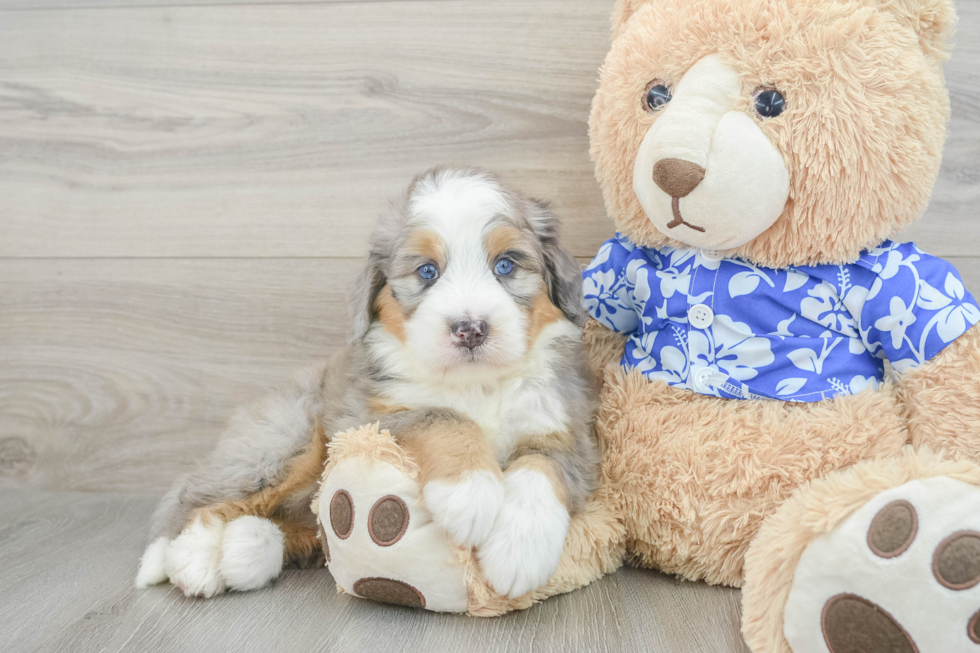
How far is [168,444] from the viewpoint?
8.00 ft

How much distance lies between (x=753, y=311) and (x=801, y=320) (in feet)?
0.35

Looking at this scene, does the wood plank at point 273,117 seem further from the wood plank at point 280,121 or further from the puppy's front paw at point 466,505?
the puppy's front paw at point 466,505

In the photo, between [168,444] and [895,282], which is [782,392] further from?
[168,444]

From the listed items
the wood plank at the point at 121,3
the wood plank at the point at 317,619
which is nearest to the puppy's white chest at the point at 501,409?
the wood plank at the point at 317,619

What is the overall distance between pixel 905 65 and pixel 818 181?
29 cm

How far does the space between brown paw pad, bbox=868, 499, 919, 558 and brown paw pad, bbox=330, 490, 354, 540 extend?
93 centimetres

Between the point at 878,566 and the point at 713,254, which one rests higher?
the point at 713,254

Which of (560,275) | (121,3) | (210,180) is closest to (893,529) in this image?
(560,275)

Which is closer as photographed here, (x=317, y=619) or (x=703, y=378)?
(x=317, y=619)

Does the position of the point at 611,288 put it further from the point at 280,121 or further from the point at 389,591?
the point at 280,121

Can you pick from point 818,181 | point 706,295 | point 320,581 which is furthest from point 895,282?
point 320,581

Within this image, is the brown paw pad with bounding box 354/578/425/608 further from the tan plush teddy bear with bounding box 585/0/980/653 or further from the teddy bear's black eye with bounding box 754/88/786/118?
the teddy bear's black eye with bounding box 754/88/786/118

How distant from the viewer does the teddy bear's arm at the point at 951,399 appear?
146cm

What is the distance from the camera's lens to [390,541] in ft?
4.67
